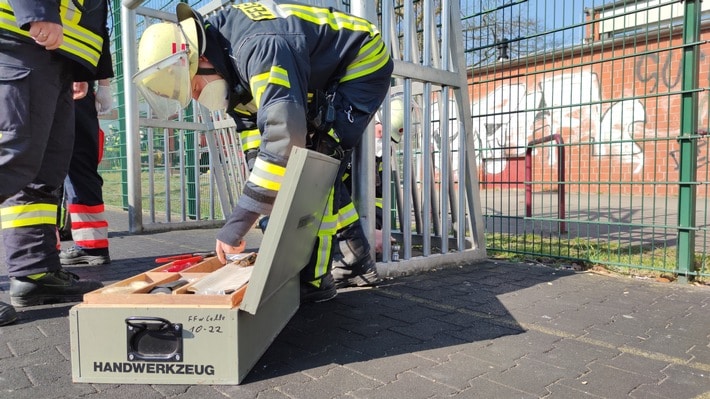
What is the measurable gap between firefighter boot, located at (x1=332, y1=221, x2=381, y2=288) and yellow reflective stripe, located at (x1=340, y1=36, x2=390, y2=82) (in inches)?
34.7

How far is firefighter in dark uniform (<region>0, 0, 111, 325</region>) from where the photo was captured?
235cm

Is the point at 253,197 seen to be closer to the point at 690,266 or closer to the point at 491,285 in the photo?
the point at 491,285

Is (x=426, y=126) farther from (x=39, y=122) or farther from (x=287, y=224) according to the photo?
(x=39, y=122)

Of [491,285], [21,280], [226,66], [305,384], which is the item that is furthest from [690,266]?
[21,280]

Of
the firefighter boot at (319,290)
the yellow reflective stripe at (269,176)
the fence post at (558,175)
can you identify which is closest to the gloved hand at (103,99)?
the firefighter boot at (319,290)

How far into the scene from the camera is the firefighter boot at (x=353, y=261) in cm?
310

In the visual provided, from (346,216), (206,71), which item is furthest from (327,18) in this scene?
(346,216)

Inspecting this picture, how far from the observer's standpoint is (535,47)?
4168 millimetres

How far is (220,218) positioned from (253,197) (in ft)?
14.8

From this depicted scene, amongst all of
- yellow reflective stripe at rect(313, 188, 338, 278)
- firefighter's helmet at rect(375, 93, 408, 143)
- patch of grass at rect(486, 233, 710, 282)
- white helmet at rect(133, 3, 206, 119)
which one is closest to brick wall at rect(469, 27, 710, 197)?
patch of grass at rect(486, 233, 710, 282)

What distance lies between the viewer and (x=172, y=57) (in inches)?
84.7

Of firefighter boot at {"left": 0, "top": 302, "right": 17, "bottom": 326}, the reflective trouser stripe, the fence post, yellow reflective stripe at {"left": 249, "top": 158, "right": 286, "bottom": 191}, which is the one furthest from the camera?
the fence post

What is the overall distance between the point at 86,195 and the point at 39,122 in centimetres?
168

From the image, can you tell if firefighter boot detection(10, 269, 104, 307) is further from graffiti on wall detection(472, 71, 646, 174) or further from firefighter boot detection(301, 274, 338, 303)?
graffiti on wall detection(472, 71, 646, 174)
